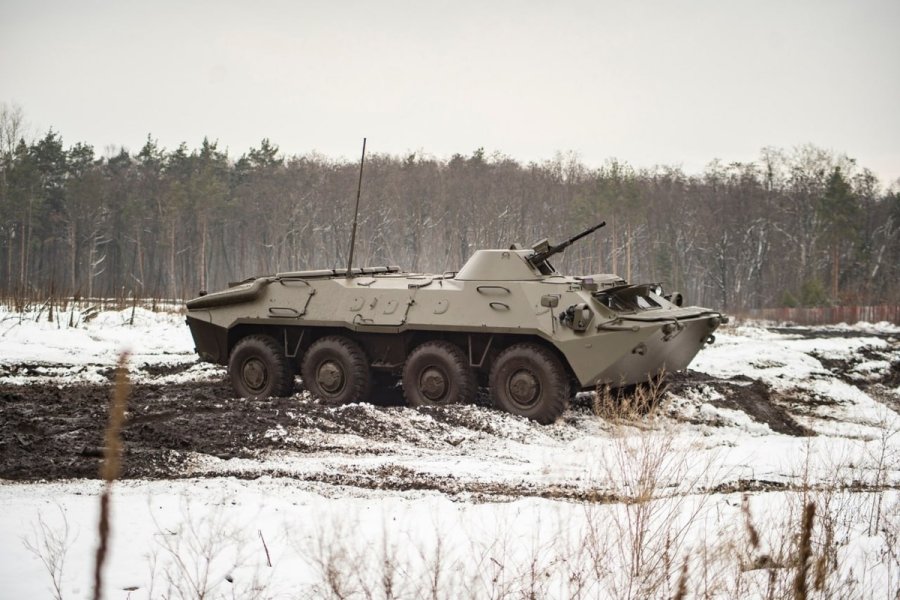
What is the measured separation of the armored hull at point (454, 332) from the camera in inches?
388

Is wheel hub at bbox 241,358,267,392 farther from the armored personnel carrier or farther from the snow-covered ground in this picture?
the snow-covered ground

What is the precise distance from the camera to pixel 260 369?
38.5 ft

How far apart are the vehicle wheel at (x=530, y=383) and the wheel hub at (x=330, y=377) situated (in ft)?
Answer: 6.70

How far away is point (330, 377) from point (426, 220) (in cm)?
3988

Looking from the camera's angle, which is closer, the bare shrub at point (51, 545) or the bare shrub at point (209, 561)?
the bare shrub at point (209, 561)

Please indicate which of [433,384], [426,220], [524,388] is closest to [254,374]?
[433,384]

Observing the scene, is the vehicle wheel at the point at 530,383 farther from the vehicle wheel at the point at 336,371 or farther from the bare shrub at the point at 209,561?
the bare shrub at the point at 209,561

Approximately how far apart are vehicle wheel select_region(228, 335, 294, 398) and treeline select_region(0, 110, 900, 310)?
3559 cm

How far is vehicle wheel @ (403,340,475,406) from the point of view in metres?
10.4

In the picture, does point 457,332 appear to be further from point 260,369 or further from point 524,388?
point 260,369

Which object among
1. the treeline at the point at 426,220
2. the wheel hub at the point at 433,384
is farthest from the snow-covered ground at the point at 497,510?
the treeline at the point at 426,220

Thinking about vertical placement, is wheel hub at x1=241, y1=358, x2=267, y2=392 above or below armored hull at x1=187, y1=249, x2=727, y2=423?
below

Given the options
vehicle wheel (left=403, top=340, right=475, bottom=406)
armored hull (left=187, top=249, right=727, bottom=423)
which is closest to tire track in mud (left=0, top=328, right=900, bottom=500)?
armored hull (left=187, top=249, right=727, bottom=423)

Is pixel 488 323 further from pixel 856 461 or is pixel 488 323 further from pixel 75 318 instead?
pixel 75 318
